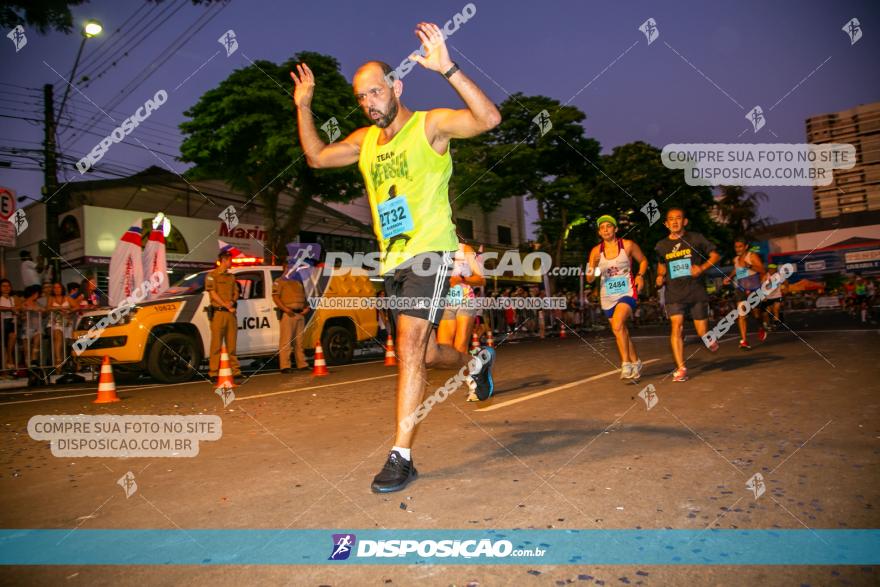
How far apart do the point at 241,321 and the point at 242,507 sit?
27.8 ft

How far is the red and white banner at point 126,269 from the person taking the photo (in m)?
12.4

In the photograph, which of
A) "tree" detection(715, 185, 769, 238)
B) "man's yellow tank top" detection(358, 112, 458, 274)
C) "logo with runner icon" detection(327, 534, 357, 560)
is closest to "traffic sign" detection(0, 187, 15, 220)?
"man's yellow tank top" detection(358, 112, 458, 274)

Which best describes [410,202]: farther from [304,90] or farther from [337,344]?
[337,344]

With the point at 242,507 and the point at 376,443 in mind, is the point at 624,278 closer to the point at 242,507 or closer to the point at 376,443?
the point at 376,443

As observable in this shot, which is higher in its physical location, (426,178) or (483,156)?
(483,156)

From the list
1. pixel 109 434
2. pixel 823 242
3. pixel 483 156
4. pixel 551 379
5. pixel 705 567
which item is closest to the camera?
pixel 705 567

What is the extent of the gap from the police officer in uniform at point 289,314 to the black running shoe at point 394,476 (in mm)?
7920

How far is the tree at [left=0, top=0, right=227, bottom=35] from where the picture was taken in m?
10.9

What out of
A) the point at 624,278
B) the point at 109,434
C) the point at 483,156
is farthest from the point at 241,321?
the point at 483,156

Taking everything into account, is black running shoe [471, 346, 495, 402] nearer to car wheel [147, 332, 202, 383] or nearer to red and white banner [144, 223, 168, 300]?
car wheel [147, 332, 202, 383]

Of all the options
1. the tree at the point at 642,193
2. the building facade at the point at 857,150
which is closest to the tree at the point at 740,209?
the tree at the point at 642,193

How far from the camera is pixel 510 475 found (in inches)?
122

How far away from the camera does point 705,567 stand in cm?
193

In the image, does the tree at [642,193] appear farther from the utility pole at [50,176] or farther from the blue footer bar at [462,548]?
the blue footer bar at [462,548]
